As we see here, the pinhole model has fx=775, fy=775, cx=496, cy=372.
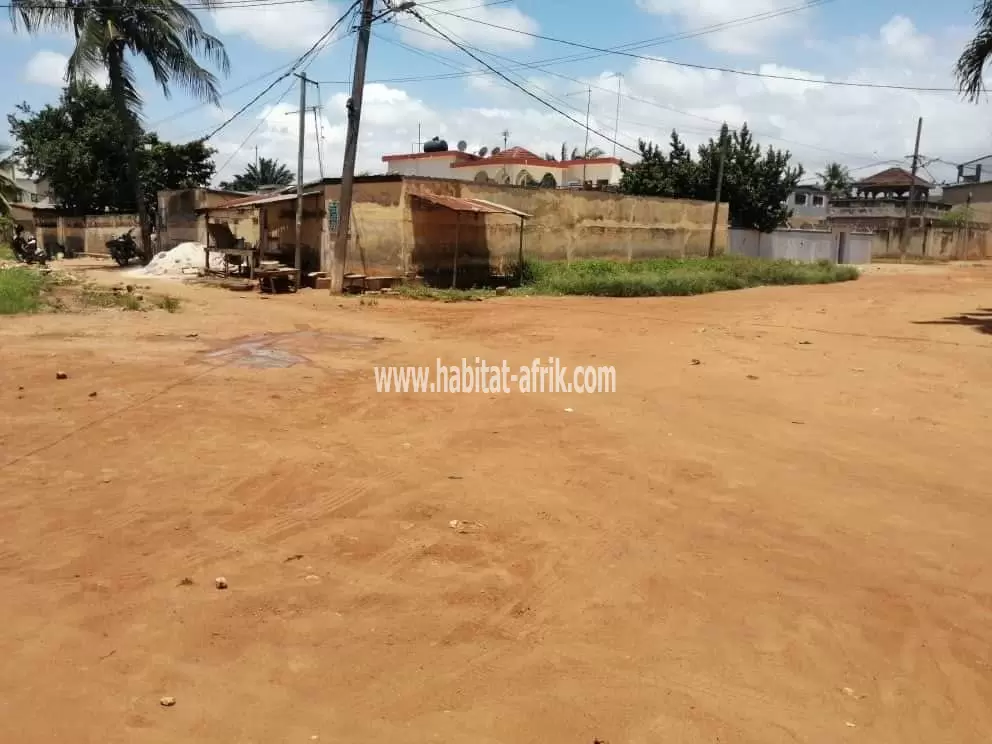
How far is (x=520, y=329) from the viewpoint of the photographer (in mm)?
12641

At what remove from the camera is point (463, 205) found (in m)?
18.2

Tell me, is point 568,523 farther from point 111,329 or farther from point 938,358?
point 111,329

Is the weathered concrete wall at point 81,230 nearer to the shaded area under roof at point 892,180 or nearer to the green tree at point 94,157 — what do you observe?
the green tree at point 94,157

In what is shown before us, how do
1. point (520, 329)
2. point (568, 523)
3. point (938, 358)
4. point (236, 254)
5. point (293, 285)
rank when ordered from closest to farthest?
point (568, 523) → point (938, 358) → point (520, 329) → point (293, 285) → point (236, 254)

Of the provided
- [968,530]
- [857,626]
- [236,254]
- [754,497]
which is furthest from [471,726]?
[236,254]

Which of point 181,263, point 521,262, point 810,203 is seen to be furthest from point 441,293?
point 810,203

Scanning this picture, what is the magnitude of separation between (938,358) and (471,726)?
9.52 meters

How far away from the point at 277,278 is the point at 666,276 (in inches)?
390

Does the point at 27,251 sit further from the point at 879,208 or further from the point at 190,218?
the point at 879,208

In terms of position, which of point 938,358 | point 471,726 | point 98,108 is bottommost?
point 471,726

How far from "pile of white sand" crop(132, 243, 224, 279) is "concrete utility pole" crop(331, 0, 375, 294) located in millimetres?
7620

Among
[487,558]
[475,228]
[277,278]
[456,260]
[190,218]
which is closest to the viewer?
[487,558]

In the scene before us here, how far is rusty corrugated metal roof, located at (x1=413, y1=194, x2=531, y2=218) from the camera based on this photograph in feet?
58.6

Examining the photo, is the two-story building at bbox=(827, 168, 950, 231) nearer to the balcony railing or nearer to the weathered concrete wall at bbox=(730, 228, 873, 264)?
the balcony railing
